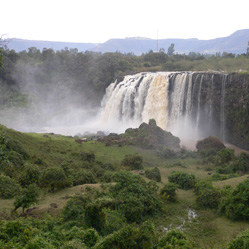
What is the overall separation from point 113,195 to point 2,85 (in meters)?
40.4

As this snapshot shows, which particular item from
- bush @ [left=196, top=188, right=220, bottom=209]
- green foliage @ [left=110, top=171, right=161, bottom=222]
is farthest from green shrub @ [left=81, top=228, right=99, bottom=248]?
bush @ [left=196, top=188, right=220, bottom=209]

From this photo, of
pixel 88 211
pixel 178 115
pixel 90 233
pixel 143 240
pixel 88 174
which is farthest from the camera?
pixel 178 115

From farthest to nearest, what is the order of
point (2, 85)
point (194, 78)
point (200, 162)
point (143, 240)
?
point (2, 85), point (194, 78), point (200, 162), point (143, 240)

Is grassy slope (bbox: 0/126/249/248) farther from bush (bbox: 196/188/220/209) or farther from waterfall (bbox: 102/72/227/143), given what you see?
waterfall (bbox: 102/72/227/143)

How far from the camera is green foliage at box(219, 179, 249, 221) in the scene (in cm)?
966

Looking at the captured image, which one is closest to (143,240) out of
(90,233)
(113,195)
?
(90,233)

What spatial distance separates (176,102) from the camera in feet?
100

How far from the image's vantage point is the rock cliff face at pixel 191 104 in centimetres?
2603

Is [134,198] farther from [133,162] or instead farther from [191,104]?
[191,104]

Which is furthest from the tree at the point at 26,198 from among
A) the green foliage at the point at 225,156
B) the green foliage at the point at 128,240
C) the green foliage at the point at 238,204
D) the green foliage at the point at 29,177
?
the green foliage at the point at 225,156

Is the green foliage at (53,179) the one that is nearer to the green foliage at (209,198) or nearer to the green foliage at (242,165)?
the green foliage at (209,198)

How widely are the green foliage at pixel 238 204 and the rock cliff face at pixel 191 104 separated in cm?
1610

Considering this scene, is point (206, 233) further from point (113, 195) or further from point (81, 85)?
point (81, 85)

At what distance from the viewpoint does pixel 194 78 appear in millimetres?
28844
